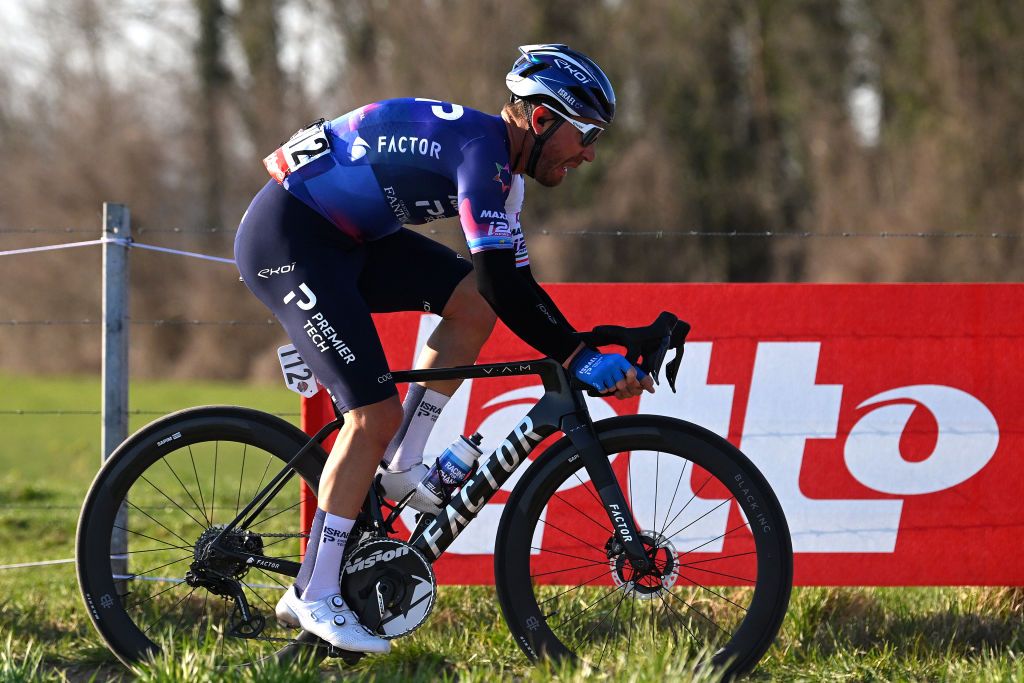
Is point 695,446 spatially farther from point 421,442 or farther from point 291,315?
point 291,315

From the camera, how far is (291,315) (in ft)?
12.9

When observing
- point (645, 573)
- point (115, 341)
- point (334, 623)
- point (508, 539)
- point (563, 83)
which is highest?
point (563, 83)

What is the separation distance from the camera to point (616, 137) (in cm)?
3102

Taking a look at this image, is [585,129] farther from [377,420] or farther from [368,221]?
[377,420]

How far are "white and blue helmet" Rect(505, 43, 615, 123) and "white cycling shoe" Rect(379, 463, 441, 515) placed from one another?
1323 mm

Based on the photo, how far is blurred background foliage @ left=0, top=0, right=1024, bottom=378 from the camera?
26.0m

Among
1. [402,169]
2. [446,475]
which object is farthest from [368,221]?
[446,475]

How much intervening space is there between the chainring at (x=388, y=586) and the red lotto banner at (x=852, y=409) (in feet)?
3.90

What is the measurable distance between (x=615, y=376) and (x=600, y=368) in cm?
5

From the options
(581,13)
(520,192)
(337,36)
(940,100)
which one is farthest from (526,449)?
(337,36)

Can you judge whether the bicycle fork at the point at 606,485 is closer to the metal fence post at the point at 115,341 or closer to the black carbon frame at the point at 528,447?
the black carbon frame at the point at 528,447

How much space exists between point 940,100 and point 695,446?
25120mm

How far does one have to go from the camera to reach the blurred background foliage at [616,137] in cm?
2595

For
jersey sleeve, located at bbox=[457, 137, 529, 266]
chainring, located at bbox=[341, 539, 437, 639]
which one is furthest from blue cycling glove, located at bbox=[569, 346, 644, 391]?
chainring, located at bbox=[341, 539, 437, 639]
